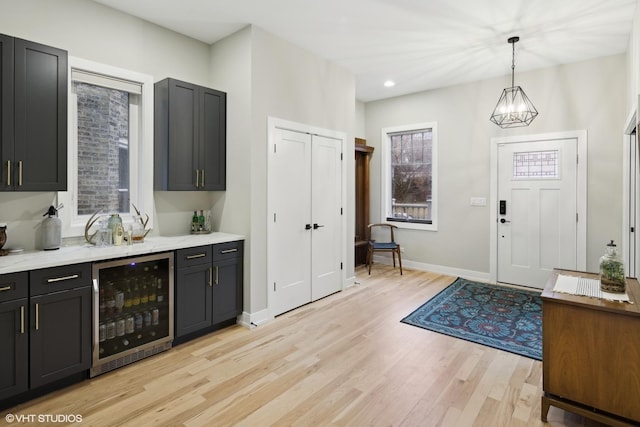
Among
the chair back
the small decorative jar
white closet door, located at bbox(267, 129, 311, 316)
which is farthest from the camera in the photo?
the chair back

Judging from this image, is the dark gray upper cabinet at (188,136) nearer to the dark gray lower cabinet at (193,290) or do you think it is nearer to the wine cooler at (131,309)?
the dark gray lower cabinet at (193,290)

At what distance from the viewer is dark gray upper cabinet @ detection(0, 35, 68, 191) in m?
2.34

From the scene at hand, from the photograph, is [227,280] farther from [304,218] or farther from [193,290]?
[304,218]

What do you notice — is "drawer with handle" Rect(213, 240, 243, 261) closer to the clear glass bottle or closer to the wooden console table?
the clear glass bottle

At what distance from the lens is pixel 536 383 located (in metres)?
2.51

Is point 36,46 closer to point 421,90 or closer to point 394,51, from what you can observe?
point 394,51

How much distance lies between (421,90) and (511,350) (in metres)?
4.22

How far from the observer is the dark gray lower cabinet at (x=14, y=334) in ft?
6.95

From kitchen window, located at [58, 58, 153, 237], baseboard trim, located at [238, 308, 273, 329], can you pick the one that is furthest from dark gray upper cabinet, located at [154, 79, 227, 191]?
baseboard trim, located at [238, 308, 273, 329]

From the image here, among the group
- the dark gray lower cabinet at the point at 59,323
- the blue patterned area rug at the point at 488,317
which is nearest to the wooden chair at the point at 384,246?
the blue patterned area rug at the point at 488,317

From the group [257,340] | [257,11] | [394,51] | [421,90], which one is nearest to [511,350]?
[257,340]

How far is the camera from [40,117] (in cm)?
249

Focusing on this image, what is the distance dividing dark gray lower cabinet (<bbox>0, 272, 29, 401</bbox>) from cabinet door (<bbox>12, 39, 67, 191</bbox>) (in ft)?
2.33

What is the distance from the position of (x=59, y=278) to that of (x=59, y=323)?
12.2 inches
